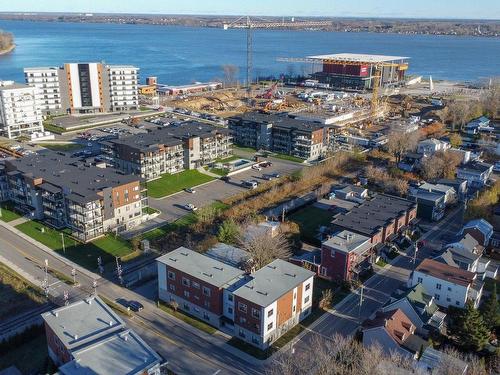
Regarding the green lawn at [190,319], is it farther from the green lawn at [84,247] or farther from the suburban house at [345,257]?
the suburban house at [345,257]

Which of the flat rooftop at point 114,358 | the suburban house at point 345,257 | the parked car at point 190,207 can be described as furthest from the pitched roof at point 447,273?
the parked car at point 190,207

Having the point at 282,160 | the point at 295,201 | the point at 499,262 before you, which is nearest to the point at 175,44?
the point at 282,160

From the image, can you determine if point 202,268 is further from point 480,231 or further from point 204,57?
point 204,57

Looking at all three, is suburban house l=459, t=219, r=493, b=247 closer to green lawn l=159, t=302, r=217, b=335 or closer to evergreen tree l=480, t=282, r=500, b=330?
evergreen tree l=480, t=282, r=500, b=330

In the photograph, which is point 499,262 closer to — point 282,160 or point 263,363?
point 263,363

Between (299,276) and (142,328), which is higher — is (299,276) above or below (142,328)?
above
